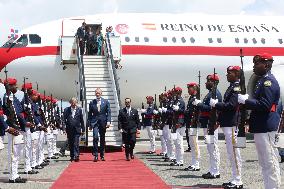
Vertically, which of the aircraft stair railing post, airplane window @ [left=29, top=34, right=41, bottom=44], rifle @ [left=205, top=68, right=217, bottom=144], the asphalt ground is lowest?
the asphalt ground

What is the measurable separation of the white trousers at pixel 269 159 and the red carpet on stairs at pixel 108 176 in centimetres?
262

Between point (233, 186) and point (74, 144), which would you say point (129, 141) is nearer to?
point (74, 144)

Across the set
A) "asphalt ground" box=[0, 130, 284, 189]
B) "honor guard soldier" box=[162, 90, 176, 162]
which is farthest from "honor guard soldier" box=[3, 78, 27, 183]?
"honor guard soldier" box=[162, 90, 176, 162]

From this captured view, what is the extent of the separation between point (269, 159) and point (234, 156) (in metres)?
2.26

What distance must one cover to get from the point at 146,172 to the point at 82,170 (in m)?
1.69

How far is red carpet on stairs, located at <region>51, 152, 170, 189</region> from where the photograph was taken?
10.4 meters

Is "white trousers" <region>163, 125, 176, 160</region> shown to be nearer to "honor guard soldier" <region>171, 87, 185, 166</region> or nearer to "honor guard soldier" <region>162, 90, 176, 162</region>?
"honor guard soldier" <region>162, 90, 176, 162</region>

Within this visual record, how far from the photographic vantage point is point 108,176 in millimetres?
12047

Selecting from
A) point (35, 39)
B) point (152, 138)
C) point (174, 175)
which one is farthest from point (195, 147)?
point (35, 39)

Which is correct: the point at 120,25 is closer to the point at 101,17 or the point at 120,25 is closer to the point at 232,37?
the point at 101,17

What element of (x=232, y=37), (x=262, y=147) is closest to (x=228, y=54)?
(x=232, y=37)

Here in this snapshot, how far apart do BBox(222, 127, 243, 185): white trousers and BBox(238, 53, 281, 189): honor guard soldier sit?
1948 millimetres

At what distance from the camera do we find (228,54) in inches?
1019

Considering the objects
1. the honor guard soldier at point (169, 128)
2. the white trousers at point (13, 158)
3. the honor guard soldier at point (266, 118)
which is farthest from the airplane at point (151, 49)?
the honor guard soldier at point (266, 118)
